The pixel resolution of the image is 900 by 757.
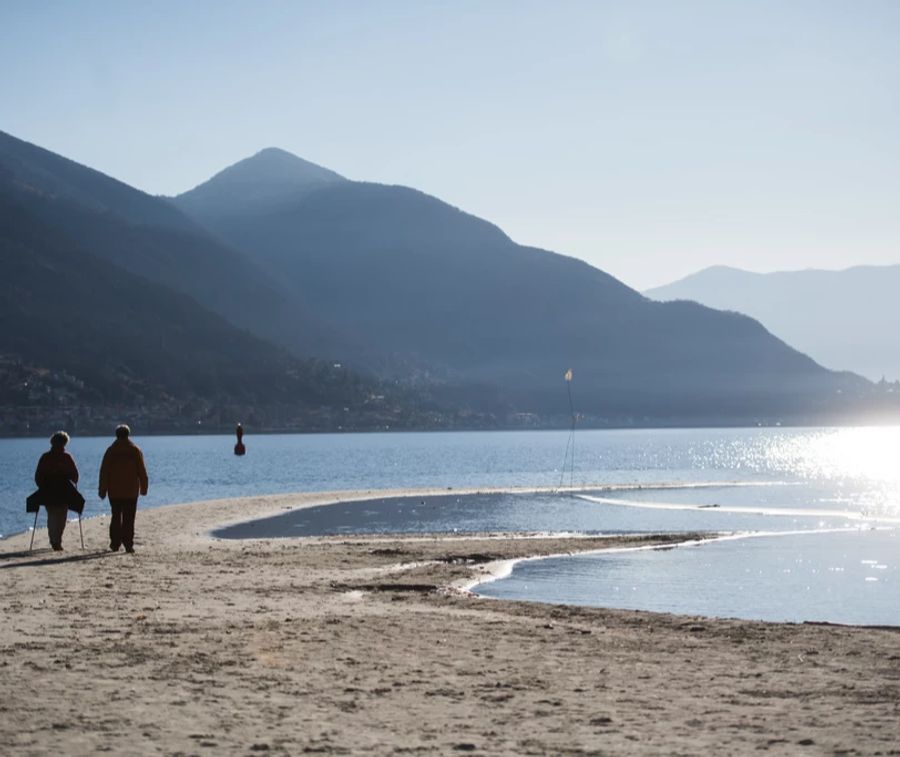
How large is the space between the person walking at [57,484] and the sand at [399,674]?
408 centimetres

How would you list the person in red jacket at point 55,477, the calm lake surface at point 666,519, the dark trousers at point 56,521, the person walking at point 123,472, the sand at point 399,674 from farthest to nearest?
the dark trousers at point 56,521, the person in red jacket at point 55,477, the person walking at point 123,472, the calm lake surface at point 666,519, the sand at point 399,674

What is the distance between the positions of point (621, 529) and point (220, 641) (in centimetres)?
3488

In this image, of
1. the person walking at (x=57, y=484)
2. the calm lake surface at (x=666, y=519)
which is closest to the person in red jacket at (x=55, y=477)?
the person walking at (x=57, y=484)

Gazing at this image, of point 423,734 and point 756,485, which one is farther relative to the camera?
point 756,485

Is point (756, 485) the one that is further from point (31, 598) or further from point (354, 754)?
point (354, 754)

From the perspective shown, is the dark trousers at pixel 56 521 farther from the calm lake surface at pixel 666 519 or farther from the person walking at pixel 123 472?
the calm lake surface at pixel 666 519

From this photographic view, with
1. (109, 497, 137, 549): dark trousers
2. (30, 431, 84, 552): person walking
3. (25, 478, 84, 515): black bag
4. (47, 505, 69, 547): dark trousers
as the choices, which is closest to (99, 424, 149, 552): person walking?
(109, 497, 137, 549): dark trousers

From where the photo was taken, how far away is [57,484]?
89.1ft

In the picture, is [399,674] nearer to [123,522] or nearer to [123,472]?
[123,472]

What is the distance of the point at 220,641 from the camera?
15.2 meters

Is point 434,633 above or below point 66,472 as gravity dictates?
below

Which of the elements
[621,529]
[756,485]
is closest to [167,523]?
[621,529]

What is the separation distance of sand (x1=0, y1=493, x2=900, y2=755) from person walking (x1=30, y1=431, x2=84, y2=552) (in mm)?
4079

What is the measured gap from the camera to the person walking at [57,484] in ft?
87.8
